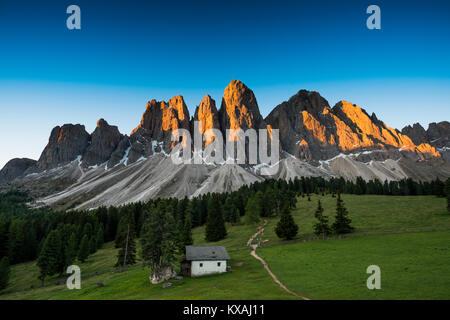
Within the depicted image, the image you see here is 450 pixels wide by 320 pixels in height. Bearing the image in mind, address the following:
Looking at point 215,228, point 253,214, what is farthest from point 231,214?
point 215,228

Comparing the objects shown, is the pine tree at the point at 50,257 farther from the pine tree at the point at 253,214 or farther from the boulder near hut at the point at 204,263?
the pine tree at the point at 253,214

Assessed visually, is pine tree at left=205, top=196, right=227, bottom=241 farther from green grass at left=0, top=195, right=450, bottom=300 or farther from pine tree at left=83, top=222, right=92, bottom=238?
pine tree at left=83, top=222, right=92, bottom=238

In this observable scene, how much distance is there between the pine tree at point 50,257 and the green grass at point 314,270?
10.1ft

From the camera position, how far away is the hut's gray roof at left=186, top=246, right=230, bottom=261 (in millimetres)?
42469

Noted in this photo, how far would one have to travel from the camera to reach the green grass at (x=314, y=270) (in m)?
27.1

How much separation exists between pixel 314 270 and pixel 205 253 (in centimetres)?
1750

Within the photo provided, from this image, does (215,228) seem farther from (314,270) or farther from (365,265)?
(365,265)

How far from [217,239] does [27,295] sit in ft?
141

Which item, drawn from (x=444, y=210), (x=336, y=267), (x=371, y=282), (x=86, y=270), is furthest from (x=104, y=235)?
(x=444, y=210)

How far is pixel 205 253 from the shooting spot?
144 ft

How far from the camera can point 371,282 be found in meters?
28.1

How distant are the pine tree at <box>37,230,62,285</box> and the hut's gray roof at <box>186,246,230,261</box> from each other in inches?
1368

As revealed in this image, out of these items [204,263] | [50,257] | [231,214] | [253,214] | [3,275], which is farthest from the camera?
[231,214]

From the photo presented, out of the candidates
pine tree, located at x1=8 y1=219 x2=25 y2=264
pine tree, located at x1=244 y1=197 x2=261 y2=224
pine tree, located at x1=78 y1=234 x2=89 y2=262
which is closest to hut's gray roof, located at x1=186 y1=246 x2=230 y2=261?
pine tree, located at x1=78 y1=234 x2=89 y2=262
